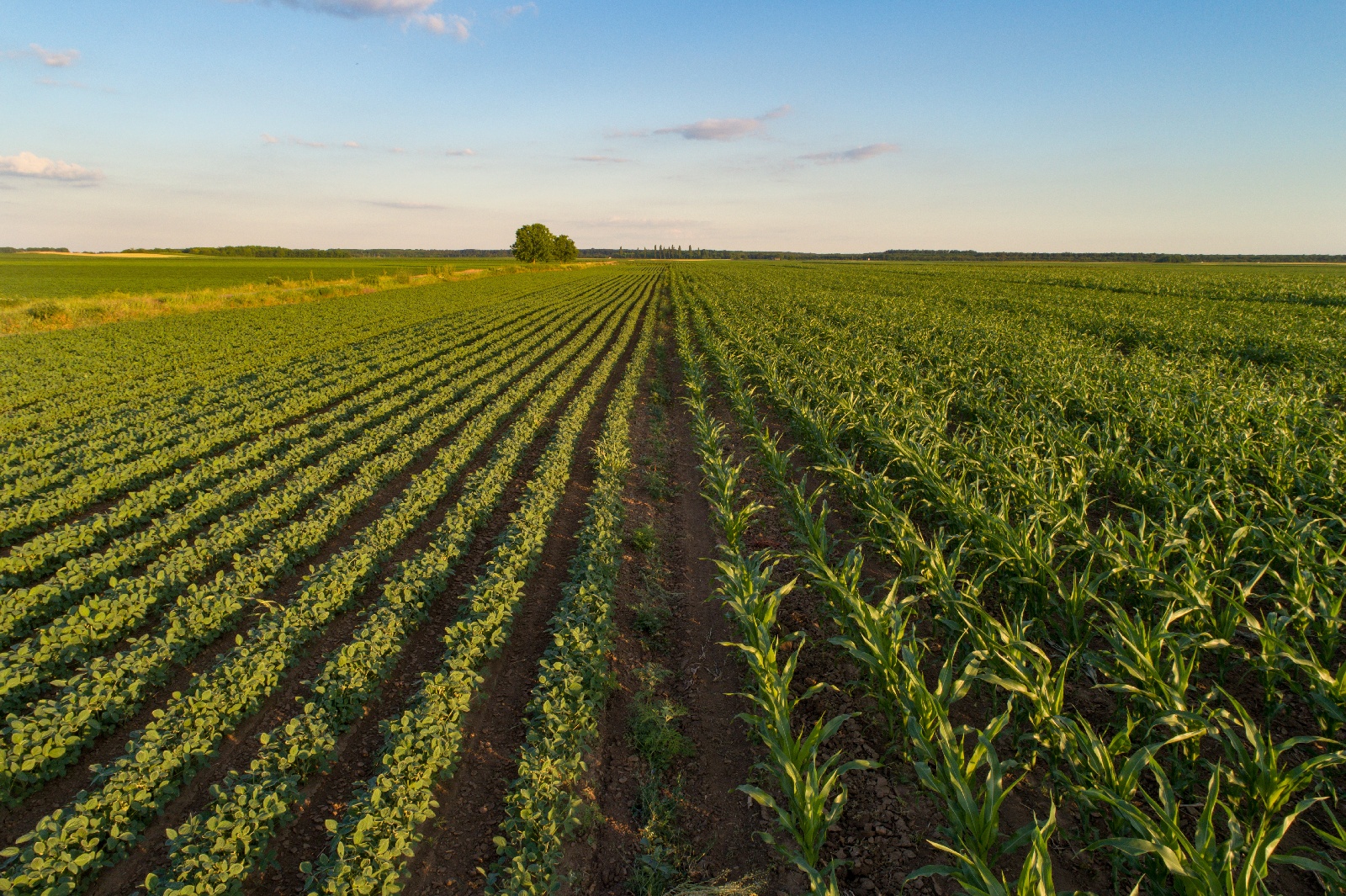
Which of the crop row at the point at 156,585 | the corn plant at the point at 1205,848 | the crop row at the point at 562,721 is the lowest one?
the crop row at the point at 562,721

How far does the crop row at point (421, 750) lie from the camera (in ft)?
11.2

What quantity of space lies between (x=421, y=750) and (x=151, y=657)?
2903mm

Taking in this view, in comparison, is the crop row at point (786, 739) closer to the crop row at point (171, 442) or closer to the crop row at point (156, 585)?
the crop row at point (156, 585)

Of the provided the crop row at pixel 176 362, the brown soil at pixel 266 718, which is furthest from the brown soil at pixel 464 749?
the crop row at pixel 176 362

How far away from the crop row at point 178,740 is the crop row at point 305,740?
334 mm

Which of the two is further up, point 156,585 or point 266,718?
point 156,585

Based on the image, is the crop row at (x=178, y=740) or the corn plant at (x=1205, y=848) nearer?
the corn plant at (x=1205, y=848)

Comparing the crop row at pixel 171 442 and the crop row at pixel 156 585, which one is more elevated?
the crop row at pixel 171 442

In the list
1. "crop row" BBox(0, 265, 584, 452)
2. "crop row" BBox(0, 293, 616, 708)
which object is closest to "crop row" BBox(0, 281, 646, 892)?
"crop row" BBox(0, 293, 616, 708)

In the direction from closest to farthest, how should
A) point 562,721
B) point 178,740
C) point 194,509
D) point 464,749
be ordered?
point 178,740, point 562,721, point 464,749, point 194,509

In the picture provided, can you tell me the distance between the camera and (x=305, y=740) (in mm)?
4309

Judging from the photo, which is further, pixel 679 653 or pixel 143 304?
pixel 143 304

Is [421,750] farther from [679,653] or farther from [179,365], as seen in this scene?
[179,365]

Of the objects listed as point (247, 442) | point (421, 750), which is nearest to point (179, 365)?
point (247, 442)
